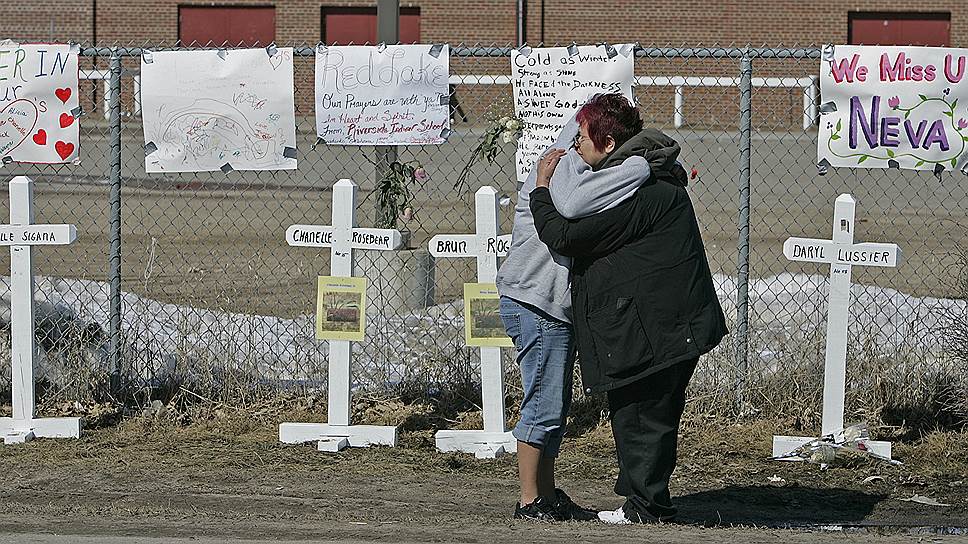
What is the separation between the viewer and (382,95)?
706 cm

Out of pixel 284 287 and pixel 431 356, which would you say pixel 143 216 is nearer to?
pixel 284 287

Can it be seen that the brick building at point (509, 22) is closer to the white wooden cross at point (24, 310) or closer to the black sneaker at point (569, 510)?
the white wooden cross at point (24, 310)

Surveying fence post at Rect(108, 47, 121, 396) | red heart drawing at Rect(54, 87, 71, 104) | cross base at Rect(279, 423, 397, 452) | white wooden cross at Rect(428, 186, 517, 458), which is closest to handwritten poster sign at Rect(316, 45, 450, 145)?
white wooden cross at Rect(428, 186, 517, 458)

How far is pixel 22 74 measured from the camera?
7.16 m

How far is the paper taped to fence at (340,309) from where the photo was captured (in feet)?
21.9

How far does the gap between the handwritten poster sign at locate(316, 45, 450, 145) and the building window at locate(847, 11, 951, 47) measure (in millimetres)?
24980

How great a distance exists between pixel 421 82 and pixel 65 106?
1.97m

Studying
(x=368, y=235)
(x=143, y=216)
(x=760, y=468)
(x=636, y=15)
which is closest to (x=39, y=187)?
(x=143, y=216)

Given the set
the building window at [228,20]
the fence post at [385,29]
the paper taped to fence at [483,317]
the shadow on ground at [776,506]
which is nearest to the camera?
the shadow on ground at [776,506]

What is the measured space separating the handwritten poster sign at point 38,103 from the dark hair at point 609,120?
344 cm

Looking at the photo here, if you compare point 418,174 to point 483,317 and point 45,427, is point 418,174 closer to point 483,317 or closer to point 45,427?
point 483,317

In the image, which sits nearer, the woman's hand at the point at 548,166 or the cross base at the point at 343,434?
the woman's hand at the point at 548,166

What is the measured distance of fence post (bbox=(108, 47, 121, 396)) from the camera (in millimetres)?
7242

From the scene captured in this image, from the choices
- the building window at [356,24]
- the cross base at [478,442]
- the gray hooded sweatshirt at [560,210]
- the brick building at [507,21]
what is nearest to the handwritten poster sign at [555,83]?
the cross base at [478,442]
